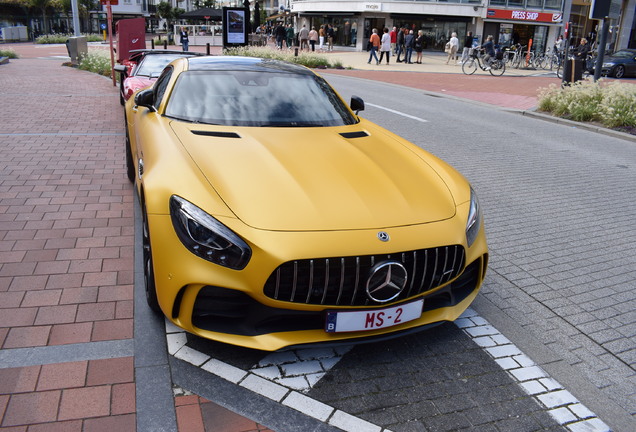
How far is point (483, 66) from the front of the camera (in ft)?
89.0

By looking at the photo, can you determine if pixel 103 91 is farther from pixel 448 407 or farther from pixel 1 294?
pixel 448 407

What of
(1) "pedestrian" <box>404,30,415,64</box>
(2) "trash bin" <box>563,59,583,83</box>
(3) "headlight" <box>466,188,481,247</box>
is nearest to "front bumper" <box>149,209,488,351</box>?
(3) "headlight" <box>466,188,481,247</box>

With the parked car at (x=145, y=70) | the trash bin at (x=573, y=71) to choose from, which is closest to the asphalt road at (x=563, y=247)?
the parked car at (x=145, y=70)

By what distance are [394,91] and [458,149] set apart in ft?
31.4

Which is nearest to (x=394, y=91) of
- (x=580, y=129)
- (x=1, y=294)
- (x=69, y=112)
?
(x=580, y=129)

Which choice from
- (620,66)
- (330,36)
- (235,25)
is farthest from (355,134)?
(330,36)

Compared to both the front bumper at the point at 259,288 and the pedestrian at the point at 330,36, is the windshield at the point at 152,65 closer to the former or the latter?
the front bumper at the point at 259,288

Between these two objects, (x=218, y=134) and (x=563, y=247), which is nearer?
(x=218, y=134)

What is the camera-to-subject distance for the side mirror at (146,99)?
15.2ft

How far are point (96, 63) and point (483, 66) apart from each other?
17.6 meters

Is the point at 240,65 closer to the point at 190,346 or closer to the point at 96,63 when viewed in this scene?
the point at 190,346

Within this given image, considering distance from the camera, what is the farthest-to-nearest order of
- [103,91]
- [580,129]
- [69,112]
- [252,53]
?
[252,53]
[103,91]
[580,129]
[69,112]

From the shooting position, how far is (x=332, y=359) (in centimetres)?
313

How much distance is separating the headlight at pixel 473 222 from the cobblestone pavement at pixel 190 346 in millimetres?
651
